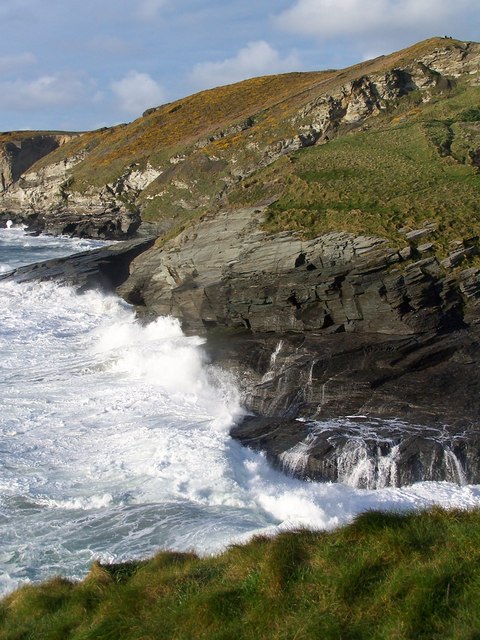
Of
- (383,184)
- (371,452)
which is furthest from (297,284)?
(383,184)

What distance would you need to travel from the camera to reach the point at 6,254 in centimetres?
5322

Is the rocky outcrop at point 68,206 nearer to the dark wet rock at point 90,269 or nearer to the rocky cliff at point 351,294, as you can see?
the dark wet rock at point 90,269

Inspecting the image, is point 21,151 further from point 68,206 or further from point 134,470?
point 134,470

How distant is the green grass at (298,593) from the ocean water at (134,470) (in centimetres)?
230

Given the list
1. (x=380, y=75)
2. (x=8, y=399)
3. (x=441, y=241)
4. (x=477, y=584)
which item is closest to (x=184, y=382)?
(x=8, y=399)

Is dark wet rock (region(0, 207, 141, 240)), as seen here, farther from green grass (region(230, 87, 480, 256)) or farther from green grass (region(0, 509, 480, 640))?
green grass (region(0, 509, 480, 640))

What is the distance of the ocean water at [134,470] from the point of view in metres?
12.8

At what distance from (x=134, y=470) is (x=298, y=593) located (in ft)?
33.3

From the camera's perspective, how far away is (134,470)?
A: 1611 centimetres

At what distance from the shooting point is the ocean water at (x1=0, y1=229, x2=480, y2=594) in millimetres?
12789

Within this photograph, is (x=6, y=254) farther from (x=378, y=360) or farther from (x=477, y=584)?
(x=477, y=584)

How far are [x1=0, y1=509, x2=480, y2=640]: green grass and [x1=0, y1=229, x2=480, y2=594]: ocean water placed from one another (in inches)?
90.7

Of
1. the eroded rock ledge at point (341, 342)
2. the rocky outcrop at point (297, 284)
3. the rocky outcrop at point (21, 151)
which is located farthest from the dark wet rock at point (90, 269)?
the rocky outcrop at point (21, 151)

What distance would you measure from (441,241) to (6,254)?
137 ft
